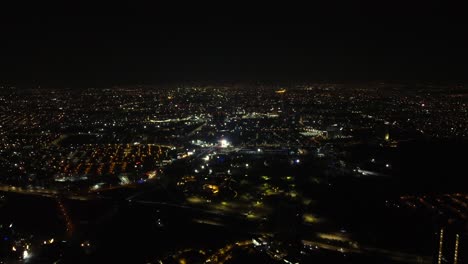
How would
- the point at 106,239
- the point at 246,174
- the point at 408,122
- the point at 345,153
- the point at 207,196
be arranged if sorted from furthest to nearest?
the point at 408,122, the point at 345,153, the point at 246,174, the point at 207,196, the point at 106,239

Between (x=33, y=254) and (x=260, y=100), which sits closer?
(x=33, y=254)

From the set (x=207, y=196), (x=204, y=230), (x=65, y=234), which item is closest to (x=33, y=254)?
(x=65, y=234)

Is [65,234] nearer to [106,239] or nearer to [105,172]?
[106,239]

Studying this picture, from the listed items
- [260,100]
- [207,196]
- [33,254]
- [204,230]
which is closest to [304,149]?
[207,196]

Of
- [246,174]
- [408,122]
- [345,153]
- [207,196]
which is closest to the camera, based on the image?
[207,196]

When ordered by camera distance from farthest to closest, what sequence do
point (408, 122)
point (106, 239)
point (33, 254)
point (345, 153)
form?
point (408, 122), point (345, 153), point (106, 239), point (33, 254)

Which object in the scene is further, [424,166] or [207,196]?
[424,166]

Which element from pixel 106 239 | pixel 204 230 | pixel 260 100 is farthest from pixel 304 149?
pixel 260 100

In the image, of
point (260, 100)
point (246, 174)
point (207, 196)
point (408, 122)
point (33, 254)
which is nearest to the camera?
point (33, 254)

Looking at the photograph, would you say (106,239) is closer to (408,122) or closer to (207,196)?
(207,196)
